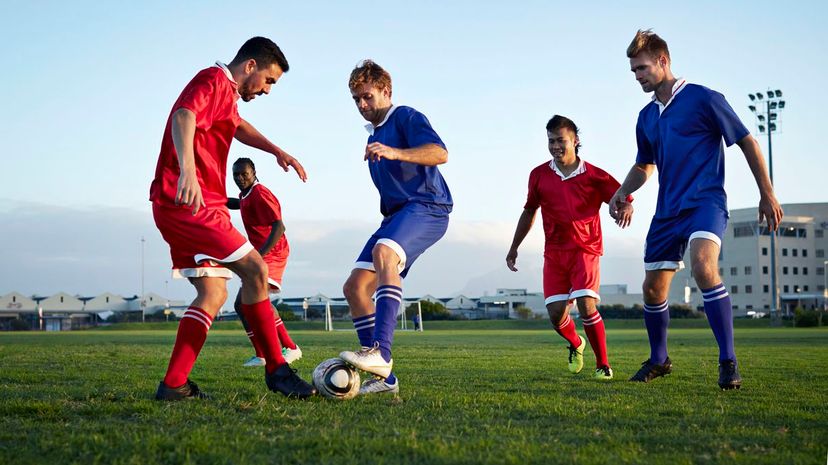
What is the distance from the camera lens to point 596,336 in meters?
8.08

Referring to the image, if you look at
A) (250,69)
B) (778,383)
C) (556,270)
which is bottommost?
(778,383)

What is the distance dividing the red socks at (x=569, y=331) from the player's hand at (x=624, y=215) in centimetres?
171

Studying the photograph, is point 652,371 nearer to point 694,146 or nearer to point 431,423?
point 694,146

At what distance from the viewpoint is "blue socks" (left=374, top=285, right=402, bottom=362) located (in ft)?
17.4

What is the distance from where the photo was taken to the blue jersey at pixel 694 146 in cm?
628

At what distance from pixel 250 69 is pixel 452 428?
2.90 meters

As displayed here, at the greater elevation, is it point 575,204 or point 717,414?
point 575,204

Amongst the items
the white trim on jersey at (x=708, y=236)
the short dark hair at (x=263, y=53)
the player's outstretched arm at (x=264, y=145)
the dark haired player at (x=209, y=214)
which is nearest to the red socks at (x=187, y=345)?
the dark haired player at (x=209, y=214)

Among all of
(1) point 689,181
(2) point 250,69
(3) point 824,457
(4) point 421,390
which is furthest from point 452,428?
(1) point 689,181

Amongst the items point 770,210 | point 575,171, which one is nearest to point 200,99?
point 770,210

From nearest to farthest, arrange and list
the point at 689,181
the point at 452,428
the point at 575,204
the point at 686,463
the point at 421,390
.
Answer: the point at 686,463
the point at 452,428
the point at 421,390
the point at 689,181
the point at 575,204

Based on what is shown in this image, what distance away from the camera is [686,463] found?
2.98 meters

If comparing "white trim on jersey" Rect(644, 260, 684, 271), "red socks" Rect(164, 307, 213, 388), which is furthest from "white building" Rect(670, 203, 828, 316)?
"red socks" Rect(164, 307, 213, 388)

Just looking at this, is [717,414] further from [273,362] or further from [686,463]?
[273,362]
